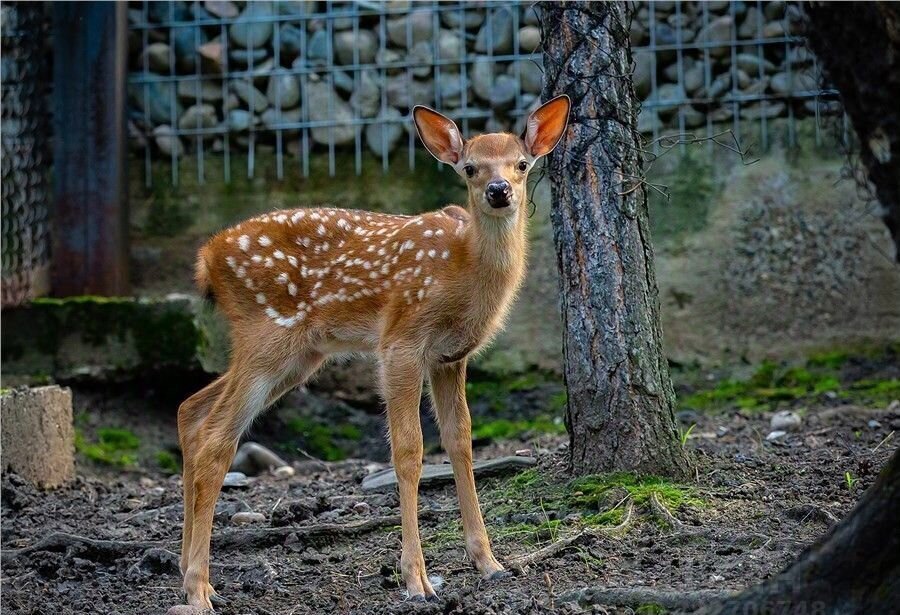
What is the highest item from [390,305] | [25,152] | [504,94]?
[504,94]

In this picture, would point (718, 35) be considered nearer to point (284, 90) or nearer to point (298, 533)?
point (284, 90)

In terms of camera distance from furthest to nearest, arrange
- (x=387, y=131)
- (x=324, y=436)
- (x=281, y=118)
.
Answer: (x=281, y=118), (x=387, y=131), (x=324, y=436)

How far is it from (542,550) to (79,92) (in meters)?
5.99

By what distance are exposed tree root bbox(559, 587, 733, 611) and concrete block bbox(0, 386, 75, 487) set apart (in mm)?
3879

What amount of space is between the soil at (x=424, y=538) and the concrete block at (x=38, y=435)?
0.14m

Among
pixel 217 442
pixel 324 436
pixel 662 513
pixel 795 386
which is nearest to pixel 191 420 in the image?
pixel 217 442

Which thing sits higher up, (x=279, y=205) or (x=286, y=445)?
(x=279, y=205)

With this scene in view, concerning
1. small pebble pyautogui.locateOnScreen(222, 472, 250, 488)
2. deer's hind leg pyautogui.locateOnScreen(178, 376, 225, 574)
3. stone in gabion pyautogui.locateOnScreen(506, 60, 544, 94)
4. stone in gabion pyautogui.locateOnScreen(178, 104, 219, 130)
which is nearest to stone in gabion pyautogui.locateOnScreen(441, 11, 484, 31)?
stone in gabion pyautogui.locateOnScreen(506, 60, 544, 94)

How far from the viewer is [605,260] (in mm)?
5562

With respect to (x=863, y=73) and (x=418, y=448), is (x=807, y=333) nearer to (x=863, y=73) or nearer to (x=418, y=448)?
(x=418, y=448)

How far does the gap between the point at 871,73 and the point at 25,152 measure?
288 inches

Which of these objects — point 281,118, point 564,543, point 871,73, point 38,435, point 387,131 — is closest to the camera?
point 871,73

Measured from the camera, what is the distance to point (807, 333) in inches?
350

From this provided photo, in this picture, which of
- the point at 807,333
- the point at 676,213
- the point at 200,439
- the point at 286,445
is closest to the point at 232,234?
the point at 200,439
